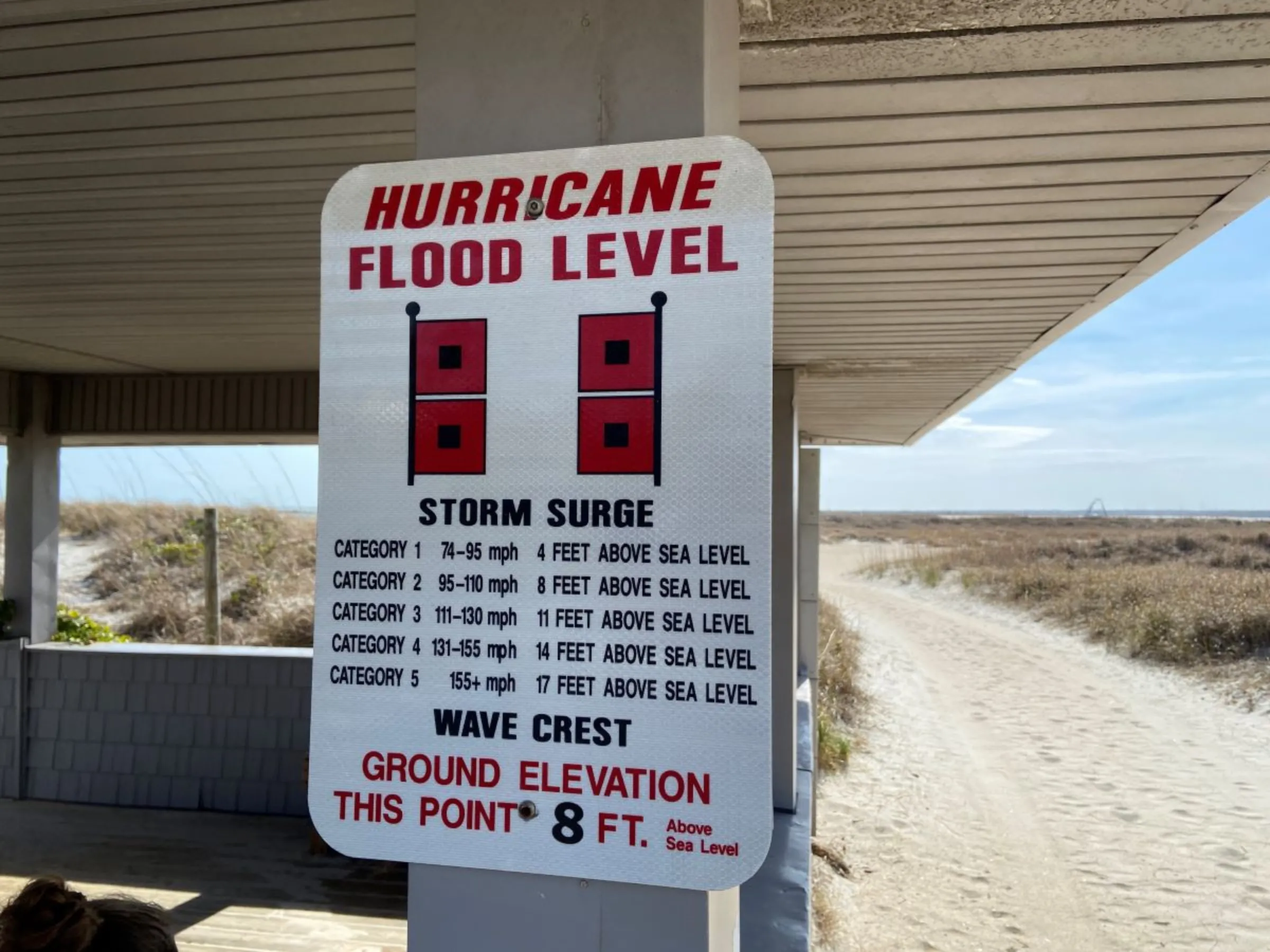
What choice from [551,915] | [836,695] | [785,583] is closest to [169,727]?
[785,583]

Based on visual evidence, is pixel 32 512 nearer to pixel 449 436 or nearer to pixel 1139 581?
pixel 449 436

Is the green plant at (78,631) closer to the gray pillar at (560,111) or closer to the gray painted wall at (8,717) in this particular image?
the gray painted wall at (8,717)

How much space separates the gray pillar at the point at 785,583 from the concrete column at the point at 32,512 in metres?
5.19

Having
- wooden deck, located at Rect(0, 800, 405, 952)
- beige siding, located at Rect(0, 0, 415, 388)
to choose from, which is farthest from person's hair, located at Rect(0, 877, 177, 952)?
wooden deck, located at Rect(0, 800, 405, 952)

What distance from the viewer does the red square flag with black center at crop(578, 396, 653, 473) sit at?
1161 mm

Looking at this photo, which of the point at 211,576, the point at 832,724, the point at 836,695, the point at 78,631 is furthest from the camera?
the point at 836,695

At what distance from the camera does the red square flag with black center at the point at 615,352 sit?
1.16 metres

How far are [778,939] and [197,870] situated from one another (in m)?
3.59

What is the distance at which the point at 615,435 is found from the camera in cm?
117

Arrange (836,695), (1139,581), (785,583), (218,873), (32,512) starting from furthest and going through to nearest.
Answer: (1139,581) < (836,695) < (32,512) < (218,873) < (785,583)

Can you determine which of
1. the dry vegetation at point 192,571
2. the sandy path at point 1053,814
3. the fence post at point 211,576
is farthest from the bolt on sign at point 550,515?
the dry vegetation at point 192,571

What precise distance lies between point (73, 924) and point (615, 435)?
3.52ft

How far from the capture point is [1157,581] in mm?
21719

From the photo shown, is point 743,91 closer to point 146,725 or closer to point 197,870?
point 197,870
